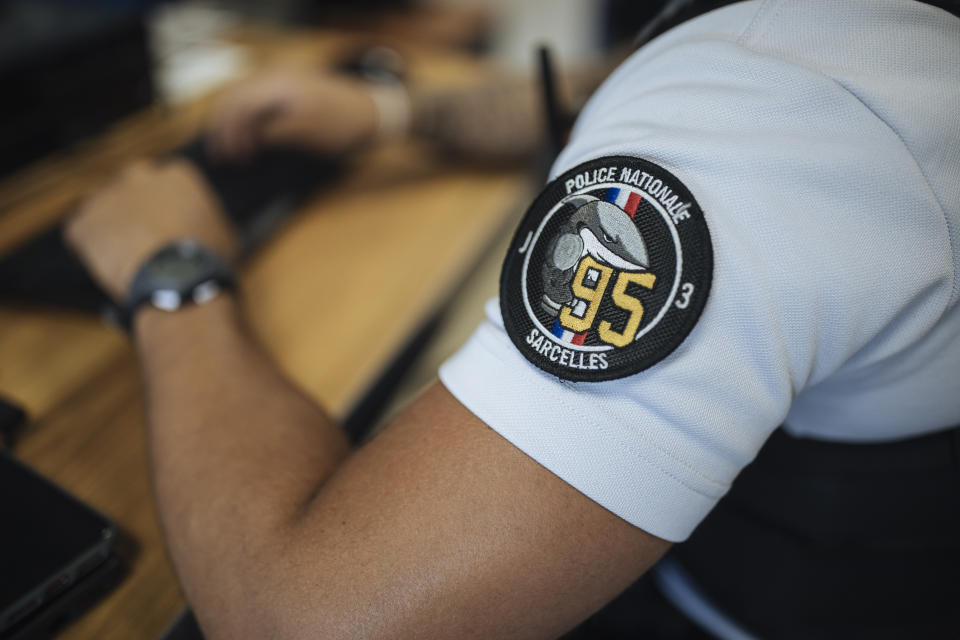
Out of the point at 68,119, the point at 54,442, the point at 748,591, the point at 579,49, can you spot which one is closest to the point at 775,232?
the point at 748,591

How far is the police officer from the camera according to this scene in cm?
32

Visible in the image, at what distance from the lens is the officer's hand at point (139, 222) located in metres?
0.64

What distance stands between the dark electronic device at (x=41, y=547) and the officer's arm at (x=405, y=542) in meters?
0.06

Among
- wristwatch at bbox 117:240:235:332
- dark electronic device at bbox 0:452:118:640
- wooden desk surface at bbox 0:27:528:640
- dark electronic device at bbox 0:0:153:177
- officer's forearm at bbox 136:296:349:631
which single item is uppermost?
dark electronic device at bbox 0:0:153:177

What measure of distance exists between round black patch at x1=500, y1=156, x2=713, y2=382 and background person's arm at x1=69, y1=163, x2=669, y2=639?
0.07 metres

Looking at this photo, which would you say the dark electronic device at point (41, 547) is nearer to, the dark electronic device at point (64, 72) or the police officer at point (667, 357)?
the police officer at point (667, 357)

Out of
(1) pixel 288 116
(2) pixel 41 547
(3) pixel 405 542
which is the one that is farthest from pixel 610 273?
(1) pixel 288 116

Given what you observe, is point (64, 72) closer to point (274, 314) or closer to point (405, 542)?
point (274, 314)

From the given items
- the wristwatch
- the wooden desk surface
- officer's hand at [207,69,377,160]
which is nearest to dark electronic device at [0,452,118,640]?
the wooden desk surface

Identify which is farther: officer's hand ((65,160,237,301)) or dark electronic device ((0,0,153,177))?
dark electronic device ((0,0,153,177))

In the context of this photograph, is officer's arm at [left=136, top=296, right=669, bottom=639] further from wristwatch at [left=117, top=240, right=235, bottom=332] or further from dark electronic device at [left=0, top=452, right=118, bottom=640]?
wristwatch at [left=117, top=240, right=235, bottom=332]

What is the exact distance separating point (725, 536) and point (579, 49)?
2.89 metres

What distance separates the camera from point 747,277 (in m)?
0.32

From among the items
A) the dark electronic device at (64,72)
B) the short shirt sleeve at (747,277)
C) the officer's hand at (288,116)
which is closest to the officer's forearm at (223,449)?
the short shirt sleeve at (747,277)
